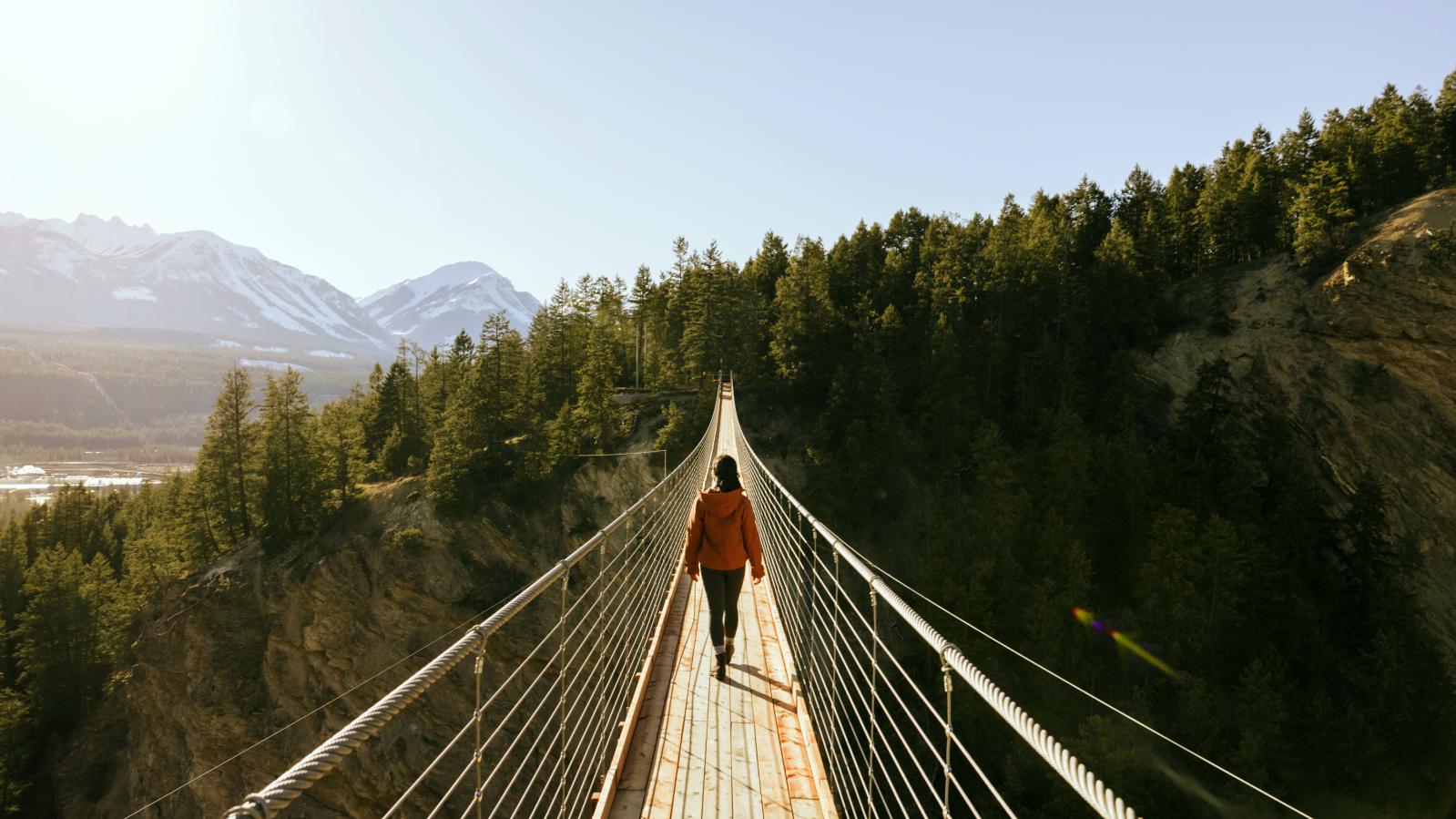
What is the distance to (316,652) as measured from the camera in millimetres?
22750

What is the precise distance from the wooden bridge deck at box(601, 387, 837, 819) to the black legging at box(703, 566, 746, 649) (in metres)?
0.34

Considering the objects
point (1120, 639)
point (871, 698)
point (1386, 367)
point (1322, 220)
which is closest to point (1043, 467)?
point (1120, 639)

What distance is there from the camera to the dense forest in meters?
22.7

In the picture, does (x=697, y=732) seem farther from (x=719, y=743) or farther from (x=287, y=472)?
(x=287, y=472)

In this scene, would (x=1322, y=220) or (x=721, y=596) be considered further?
(x=1322, y=220)

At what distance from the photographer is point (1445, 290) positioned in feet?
80.6

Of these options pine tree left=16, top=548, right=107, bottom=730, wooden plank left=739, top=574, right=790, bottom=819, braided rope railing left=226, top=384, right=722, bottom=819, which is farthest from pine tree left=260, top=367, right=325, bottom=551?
wooden plank left=739, top=574, right=790, bottom=819

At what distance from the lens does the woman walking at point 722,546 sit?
4.24 metres

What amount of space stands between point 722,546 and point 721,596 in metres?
0.35

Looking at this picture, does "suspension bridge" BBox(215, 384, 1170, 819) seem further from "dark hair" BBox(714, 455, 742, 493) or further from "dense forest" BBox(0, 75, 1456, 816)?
"dense forest" BBox(0, 75, 1456, 816)

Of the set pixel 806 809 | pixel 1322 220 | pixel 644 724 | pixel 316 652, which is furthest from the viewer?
pixel 1322 220

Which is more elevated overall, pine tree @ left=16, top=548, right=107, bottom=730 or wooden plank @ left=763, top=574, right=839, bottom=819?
wooden plank @ left=763, top=574, right=839, bottom=819

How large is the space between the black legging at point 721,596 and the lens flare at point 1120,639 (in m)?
24.9

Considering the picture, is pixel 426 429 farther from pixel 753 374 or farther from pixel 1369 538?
pixel 1369 538
